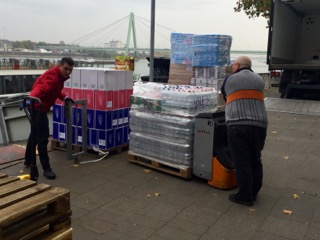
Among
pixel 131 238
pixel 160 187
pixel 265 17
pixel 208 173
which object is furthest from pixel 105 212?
pixel 265 17

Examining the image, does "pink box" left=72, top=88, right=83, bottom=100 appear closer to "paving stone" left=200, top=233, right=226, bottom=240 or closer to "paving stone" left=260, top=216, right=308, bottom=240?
"paving stone" left=200, top=233, right=226, bottom=240

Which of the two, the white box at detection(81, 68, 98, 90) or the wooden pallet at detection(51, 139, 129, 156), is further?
the wooden pallet at detection(51, 139, 129, 156)

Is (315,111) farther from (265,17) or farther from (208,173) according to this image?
(265,17)

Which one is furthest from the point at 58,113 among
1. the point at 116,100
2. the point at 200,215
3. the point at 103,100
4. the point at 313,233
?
the point at 313,233

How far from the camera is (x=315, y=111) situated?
11.7 m

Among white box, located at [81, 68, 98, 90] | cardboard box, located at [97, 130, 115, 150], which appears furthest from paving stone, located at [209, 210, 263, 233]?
Answer: white box, located at [81, 68, 98, 90]

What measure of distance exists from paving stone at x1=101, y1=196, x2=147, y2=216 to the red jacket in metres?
1.82

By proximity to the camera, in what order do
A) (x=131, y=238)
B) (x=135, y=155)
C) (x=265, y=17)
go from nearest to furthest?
(x=131, y=238) → (x=135, y=155) → (x=265, y=17)

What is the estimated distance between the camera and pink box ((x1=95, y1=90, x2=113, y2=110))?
618 cm

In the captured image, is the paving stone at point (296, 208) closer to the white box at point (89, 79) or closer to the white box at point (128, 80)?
the white box at point (128, 80)

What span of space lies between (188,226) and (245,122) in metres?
1.41

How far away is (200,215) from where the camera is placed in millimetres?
4199

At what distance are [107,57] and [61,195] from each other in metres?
22.3

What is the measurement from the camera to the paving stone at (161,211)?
4156 millimetres
